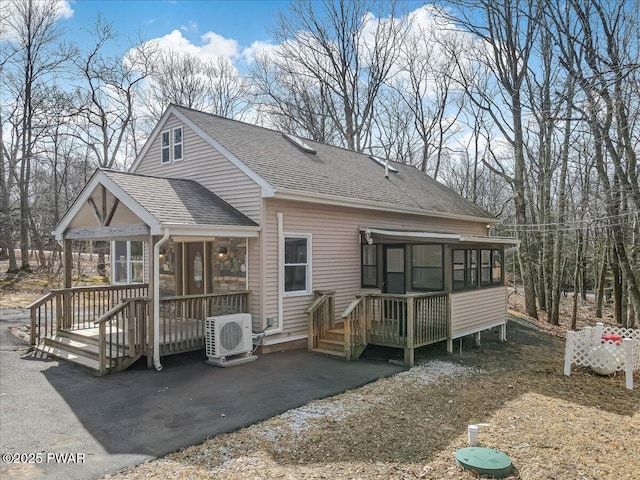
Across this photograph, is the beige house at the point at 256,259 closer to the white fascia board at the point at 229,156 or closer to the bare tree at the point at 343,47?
the white fascia board at the point at 229,156

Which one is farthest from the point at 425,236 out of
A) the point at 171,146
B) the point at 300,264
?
the point at 171,146

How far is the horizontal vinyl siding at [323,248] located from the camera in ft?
30.0

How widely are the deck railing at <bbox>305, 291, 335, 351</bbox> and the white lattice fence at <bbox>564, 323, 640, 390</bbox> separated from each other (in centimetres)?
491

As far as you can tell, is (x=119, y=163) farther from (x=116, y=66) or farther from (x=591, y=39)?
(x=591, y=39)

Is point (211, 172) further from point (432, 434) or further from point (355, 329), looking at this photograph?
→ point (432, 434)

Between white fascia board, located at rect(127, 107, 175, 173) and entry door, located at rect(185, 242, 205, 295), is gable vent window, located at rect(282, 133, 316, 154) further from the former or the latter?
entry door, located at rect(185, 242, 205, 295)

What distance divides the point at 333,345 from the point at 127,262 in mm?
6526

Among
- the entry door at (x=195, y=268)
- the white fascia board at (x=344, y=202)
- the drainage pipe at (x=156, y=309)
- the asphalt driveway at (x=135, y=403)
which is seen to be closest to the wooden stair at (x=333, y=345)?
the asphalt driveway at (x=135, y=403)

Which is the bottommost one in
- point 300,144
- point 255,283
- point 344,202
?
point 255,283

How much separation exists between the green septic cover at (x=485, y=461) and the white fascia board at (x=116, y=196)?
5598mm

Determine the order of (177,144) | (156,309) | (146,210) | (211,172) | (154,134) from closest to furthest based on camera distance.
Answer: (146,210) < (156,309) < (211,172) < (177,144) < (154,134)

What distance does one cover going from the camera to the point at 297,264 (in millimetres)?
9656

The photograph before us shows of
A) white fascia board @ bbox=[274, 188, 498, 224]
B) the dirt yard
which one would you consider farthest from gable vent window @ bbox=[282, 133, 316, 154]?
the dirt yard

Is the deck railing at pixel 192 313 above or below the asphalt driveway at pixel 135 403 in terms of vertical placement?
above
